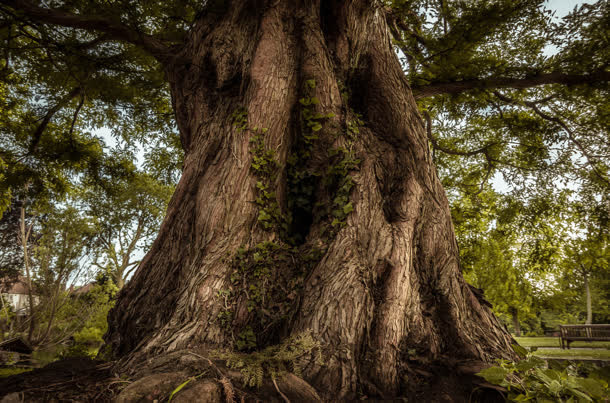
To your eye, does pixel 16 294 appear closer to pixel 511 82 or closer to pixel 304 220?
pixel 304 220

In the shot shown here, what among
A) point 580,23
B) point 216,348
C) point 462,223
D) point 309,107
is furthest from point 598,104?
point 216,348

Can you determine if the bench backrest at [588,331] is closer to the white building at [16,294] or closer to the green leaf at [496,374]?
the green leaf at [496,374]

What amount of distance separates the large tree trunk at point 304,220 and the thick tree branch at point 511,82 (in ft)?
6.12

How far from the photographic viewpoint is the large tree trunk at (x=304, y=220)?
2277 mm

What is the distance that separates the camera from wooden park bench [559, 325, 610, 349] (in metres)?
A: 10.5

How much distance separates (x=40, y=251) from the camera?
8.85 metres

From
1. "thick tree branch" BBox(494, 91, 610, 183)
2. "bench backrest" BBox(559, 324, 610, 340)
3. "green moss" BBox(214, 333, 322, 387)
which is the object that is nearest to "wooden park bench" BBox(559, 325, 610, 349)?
"bench backrest" BBox(559, 324, 610, 340)

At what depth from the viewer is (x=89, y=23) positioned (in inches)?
143

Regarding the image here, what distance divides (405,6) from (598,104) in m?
4.61

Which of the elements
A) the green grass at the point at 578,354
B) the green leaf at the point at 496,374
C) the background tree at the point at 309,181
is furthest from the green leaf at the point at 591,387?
the green grass at the point at 578,354

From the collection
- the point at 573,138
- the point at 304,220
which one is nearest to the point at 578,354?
the point at 573,138

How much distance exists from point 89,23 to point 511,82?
6.72 metres

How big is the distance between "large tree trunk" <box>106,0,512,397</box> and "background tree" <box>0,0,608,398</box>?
0.02 meters

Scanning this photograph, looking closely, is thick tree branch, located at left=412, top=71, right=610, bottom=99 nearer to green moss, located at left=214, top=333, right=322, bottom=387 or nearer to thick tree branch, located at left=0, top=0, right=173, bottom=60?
thick tree branch, located at left=0, top=0, right=173, bottom=60
